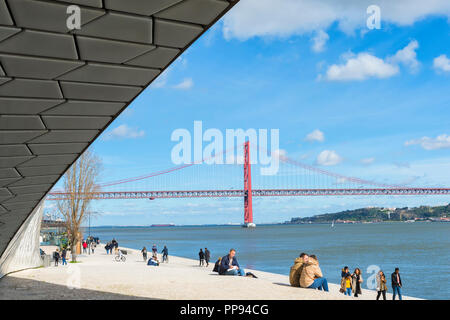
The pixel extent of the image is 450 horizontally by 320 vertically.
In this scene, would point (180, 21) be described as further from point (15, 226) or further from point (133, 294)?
point (15, 226)

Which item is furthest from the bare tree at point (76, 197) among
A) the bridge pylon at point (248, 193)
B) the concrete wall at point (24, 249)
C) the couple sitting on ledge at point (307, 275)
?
the bridge pylon at point (248, 193)

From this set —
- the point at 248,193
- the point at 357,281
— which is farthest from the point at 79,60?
the point at 248,193

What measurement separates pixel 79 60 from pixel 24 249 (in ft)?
48.0

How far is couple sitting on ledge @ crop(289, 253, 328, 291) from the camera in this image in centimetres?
1232

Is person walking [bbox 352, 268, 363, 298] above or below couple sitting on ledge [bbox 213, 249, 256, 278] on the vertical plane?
below

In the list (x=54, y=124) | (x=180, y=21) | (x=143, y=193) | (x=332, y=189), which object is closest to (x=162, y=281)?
(x=54, y=124)

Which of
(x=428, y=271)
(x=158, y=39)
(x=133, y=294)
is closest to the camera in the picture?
(x=158, y=39)

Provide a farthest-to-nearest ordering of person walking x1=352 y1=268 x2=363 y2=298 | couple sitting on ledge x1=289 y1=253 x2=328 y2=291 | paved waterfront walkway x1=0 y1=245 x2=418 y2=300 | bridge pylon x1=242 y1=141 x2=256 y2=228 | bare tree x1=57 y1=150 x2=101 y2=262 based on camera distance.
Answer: bridge pylon x1=242 y1=141 x2=256 y2=228, bare tree x1=57 y1=150 x2=101 y2=262, person walking x1=352 y1=268 x2=363 y2=298, couple sitting on ledge x1=289 y1=253 x2=328 y2=291, paved waterfront walkway x1=0 y1=245 x2=418 y2=300

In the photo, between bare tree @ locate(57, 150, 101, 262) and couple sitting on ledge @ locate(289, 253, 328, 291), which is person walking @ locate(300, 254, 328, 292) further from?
bare tree @ locate(57, 150, 101, 262)

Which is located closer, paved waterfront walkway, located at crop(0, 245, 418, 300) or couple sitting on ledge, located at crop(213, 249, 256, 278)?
paved waterfront walkway, located at crop(0, 245, 418, 300)

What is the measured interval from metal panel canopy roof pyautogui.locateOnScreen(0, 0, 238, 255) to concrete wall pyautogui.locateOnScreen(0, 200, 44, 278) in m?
8.27

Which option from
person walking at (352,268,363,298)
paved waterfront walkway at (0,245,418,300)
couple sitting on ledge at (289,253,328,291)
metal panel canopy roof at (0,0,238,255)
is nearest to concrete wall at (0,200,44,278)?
paved waterfront walkway at (0,245,418,300)

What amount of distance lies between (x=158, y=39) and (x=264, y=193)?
8501 cm

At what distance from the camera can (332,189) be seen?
84000mm
